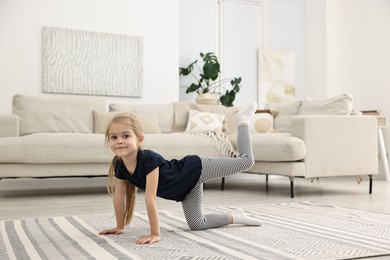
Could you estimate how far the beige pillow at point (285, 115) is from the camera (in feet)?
14.9

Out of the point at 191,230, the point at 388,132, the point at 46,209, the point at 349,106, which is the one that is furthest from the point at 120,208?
the point at 388,132

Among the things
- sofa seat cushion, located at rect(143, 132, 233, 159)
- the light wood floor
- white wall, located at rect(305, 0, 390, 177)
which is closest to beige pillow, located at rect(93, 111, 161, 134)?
sofa seat cushion, located at rect(143, 132, 233, 159)

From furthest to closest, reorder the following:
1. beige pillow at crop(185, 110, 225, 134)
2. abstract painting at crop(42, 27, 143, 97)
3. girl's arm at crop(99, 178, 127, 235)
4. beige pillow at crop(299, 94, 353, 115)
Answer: abstract painting at crop(42, 27, 143, 97) < beige pillow at crop(185, 110, 225, 134) < beige pillow at crop(299, 94, 353, 115) < girl's arm at crop(99, 178, 127, 235)

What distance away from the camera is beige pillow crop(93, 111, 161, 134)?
13.5 ft

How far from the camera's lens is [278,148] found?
11.6ft

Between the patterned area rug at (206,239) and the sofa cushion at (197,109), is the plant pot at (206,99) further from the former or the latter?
the patterned area rug at (206,239)

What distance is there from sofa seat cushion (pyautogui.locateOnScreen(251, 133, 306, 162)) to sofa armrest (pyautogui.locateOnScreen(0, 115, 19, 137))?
1868 millimetres

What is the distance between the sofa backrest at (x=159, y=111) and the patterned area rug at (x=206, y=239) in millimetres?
2017

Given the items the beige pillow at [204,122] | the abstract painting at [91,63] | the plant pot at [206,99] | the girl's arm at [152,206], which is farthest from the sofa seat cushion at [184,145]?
the girl's arm at [152,206]

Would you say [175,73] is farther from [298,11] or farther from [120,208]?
[120,208]

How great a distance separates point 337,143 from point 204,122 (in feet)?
4.02

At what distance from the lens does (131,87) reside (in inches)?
198

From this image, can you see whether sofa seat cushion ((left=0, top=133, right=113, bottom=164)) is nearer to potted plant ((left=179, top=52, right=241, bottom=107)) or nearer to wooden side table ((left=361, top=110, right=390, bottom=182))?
potted plant ((left=179, top=52, right=241, bottom=107))

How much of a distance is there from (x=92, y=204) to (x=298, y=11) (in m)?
4.48
